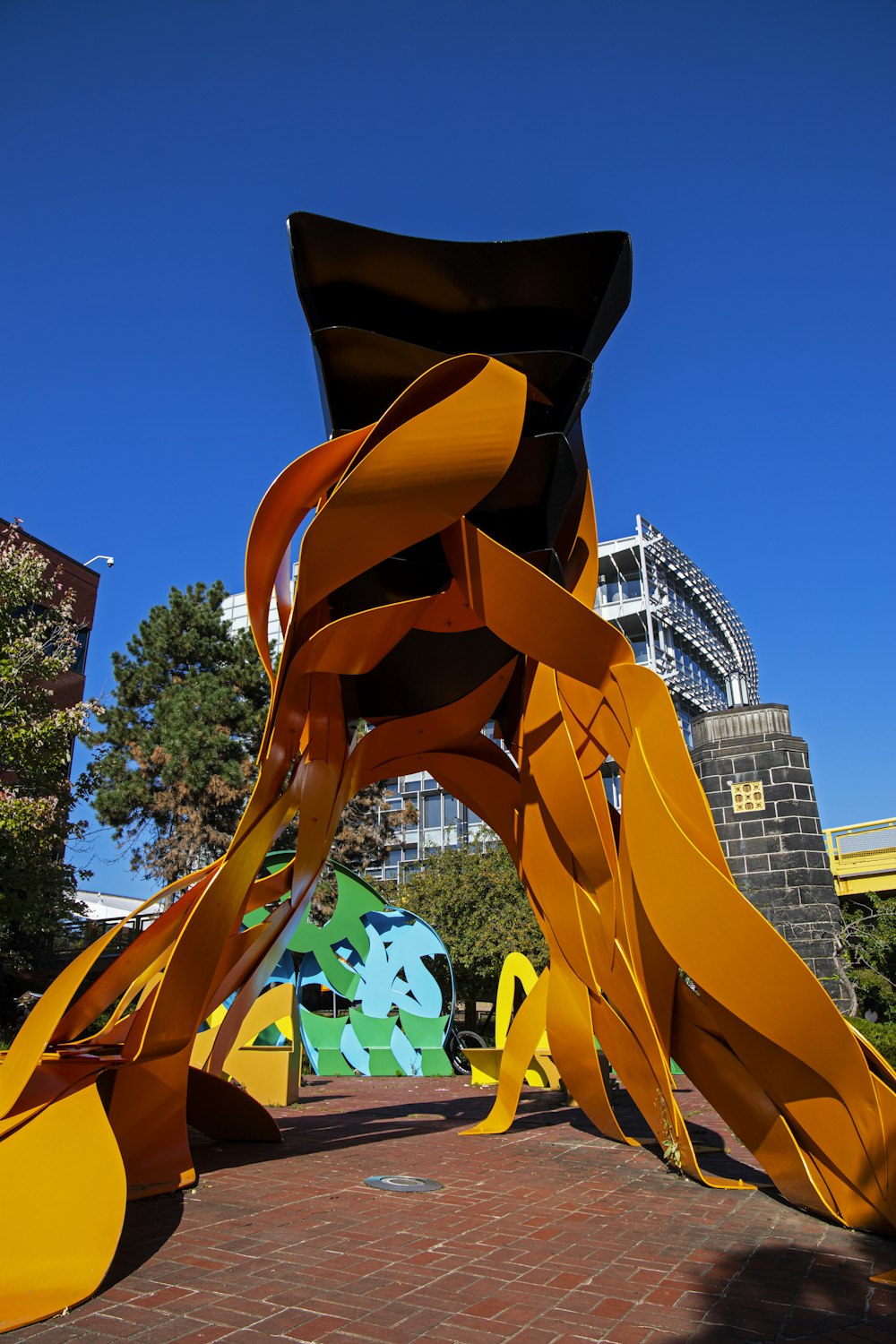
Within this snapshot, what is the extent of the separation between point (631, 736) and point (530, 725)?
176cm

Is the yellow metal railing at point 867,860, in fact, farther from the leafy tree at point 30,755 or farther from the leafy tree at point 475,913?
the leafy tree at point 30,755

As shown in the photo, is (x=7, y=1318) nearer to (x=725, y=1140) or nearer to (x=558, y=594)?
(x=558, y=594)

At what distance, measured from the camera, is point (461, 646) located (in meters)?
8.07

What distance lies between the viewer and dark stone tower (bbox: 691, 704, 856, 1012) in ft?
45.7

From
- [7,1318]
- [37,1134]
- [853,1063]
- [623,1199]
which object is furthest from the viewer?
[623,1199]

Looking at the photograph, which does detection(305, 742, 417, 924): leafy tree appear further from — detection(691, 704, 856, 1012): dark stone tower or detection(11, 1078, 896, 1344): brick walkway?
detection(11, 1078, 896, 1344): brick walkway

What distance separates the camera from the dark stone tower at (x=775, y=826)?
549 inches

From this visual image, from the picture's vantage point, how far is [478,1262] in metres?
4.30

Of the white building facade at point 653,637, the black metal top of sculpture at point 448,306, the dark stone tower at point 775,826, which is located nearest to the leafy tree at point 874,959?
the dark stone tower at point 775,826

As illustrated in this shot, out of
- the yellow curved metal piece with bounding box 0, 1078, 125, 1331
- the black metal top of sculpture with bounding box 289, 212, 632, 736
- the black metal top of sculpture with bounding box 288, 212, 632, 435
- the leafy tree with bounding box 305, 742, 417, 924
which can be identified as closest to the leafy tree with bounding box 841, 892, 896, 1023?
the black metal top of sculpture with bounding box 289, 212, 632, 736

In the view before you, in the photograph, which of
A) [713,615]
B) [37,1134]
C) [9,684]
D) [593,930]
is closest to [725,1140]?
Answer: [593,930]

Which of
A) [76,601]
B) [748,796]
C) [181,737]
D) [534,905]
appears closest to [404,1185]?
[534,905]

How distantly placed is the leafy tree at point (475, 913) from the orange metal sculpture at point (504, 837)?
1194 centimetres

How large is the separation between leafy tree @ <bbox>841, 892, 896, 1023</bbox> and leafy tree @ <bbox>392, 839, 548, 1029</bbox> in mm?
6562
